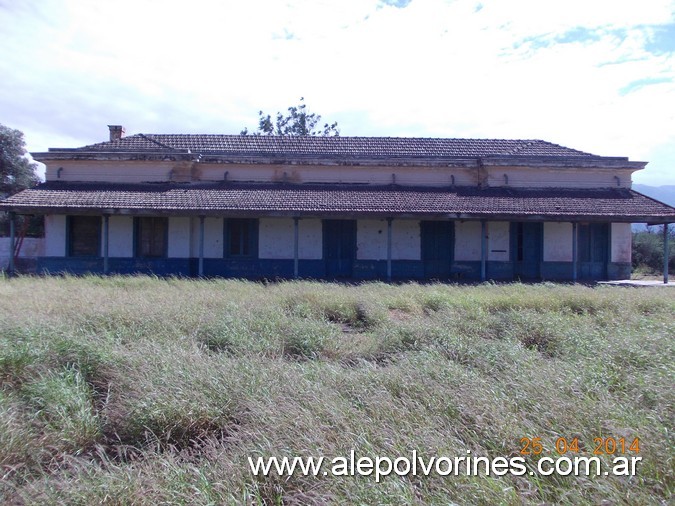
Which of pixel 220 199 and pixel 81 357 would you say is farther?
pixel 220 199

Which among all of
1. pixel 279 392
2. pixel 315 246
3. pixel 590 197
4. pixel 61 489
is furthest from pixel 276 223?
pixel 61 489

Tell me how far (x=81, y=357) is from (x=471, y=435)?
417 centimetres

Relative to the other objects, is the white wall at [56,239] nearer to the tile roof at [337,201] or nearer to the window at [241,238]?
the tile roof at [337,201]

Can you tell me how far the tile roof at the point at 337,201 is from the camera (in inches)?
646

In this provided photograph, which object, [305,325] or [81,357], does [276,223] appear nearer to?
[305,325]

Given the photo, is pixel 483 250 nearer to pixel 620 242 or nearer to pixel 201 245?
pixel 620 242

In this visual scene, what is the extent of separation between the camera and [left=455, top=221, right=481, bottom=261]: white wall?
18.4m

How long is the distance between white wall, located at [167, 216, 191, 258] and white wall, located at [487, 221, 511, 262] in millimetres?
10504

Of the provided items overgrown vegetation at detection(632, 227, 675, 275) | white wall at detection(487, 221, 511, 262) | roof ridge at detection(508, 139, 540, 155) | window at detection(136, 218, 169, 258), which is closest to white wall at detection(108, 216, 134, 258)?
window at detection(136, 218, 169, 258)

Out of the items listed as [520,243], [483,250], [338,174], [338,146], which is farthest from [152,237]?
[520,243]

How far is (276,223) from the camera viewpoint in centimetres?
1827

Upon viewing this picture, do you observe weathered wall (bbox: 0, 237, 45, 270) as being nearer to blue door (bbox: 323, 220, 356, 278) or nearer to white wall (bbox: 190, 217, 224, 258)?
white wall (bbox: 190, 217, 224, 258)

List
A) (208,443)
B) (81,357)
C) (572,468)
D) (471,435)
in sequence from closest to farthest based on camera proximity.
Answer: (572,468)
(471,435)
(208,443)
(81,357)

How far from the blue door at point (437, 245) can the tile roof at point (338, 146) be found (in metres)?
2.80
